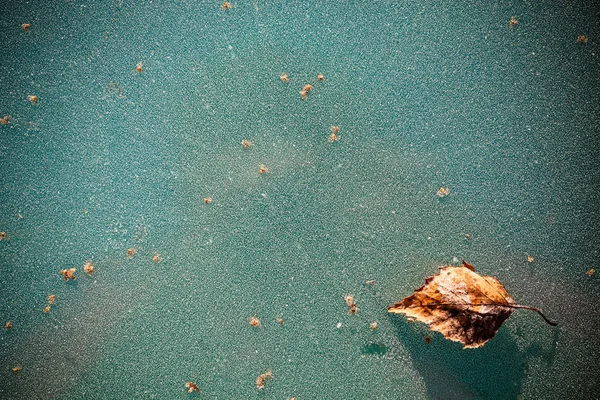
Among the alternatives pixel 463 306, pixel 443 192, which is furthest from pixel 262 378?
pixel 443 192

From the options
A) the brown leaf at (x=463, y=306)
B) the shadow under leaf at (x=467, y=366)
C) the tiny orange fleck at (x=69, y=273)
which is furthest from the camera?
the tiny orange fleck at (x=69, y=273)

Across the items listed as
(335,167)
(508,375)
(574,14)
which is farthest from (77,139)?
(574,14)

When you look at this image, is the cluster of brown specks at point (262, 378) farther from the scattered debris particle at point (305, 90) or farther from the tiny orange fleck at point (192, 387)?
the scattered debris particle at point (305, 90)

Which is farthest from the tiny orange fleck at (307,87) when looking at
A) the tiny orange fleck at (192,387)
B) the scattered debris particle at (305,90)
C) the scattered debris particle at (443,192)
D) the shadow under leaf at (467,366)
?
the tiny orange fleck at (192,387)

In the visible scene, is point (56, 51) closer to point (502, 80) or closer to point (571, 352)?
point (502, 80)

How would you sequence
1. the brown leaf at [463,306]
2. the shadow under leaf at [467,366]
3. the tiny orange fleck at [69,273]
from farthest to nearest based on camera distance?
the tiny orange fleck at [69,273]
the shadow under leaf at [467,366]
the brown leaf at [463,306]

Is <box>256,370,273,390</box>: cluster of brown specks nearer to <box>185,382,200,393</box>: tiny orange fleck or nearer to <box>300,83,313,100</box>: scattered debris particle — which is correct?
<box>185,382,200,393</box>: tiny orange fleck

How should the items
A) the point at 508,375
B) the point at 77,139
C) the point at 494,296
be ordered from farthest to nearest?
the point at 77,139, the point at 508,375, the point at 494,296

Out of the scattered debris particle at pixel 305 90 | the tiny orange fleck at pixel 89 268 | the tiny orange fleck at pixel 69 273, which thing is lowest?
the tiny orange fleck at pixel 69 273
